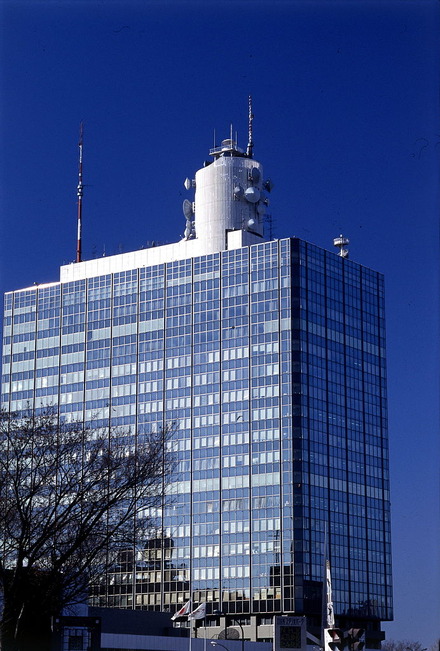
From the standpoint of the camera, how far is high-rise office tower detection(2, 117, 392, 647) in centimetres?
17625

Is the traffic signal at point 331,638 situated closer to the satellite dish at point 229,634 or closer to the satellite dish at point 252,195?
the satellite dish at point 229,634

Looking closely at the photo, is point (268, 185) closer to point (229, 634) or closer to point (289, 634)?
point (229, 634)

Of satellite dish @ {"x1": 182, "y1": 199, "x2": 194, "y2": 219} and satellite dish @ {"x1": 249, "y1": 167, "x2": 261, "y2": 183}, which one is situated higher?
satellite dish @ {"x1": 249, "y1": 167, "x2": 261, "y2": 183}

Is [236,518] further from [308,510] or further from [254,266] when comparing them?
[254,266]

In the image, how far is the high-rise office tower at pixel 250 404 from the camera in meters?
176

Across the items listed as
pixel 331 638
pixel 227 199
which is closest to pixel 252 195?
pixel 227 199

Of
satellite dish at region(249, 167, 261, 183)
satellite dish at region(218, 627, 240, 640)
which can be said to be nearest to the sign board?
satellite dish at region(218, 627, 240, 640)

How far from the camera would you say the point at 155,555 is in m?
184

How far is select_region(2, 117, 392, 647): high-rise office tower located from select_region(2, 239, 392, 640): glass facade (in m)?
0.21

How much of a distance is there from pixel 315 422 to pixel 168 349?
82.0ft

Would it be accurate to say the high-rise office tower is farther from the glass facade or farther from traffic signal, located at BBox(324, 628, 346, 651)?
traffic signal, located at BBox(324, 628, 346, 651)

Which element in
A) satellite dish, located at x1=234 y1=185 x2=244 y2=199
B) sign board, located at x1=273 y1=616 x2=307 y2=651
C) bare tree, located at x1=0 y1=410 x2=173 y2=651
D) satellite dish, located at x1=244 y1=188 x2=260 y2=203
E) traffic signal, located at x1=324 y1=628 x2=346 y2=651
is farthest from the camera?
satellite dish, located at x1=234 y1=185 x2=244 y2=199

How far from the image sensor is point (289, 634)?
65.4 meters

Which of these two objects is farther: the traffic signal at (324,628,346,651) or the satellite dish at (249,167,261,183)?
the satellite dish at (249,167,261,183)
